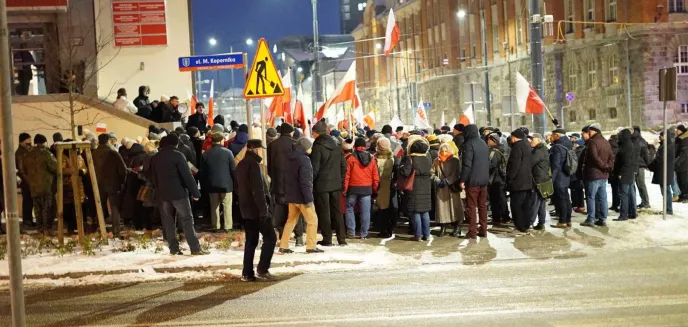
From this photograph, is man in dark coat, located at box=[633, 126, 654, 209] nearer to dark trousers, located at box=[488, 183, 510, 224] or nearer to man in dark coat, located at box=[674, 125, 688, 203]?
man in dark coat, located at box=[674, 125, 688, 203]

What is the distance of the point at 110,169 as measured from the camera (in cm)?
1689

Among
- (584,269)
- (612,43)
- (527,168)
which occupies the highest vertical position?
(612,43)

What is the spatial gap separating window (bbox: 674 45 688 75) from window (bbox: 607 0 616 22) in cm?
463

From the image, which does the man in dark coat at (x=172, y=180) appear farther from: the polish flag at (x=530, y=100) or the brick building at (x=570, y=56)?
the brick building at (x=570, y=56)

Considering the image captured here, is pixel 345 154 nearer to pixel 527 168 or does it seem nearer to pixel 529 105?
pixel 527 168

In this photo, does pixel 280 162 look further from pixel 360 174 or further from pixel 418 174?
pixel 418 174

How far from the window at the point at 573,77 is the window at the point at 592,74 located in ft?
5.27

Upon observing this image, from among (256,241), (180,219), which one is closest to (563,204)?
(180,219)

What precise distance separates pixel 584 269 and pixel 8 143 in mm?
Answer: 7925

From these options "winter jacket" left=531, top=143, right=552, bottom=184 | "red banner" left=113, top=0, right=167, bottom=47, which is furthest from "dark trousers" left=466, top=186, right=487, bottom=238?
"red banner" left=113, top=0, right=167, bottom=47

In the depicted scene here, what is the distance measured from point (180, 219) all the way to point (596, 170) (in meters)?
7.35

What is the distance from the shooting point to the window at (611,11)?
5516cm

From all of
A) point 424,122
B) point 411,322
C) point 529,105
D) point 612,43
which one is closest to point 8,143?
point 411,322

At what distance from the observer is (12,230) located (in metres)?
6.71
